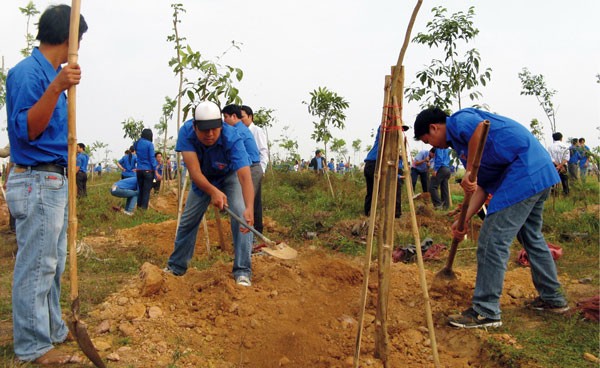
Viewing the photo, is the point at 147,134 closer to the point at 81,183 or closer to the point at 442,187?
the point at 81,183

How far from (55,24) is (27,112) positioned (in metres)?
0.53

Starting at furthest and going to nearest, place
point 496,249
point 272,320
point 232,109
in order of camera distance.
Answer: point 232,109, point 272,320, point 496,249

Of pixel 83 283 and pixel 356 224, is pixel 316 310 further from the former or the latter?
pixel 356 224

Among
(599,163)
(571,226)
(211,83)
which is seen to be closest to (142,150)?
(211,83)

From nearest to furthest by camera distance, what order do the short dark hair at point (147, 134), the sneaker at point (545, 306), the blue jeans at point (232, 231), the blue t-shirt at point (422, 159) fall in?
the sneaker at point (545, 306)
the blue jeans at point (232, 231)
the short dark hair at point (147, 134)
the blue t-shirt at point (422, 159)

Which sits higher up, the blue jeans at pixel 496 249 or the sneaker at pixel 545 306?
the blue jeans at pixel 496 249

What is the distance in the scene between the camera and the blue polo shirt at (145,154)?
29.8 feet

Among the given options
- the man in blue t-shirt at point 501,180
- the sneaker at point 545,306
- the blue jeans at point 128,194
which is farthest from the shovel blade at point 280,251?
the blue jeans at point 128,194

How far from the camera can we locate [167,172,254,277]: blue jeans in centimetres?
393

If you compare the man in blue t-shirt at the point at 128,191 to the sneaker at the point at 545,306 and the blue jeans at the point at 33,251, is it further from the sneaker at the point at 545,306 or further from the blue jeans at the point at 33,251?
the sneaker at the point at 545,306

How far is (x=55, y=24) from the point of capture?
2541 mm

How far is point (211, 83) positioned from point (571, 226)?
5170 millimetres

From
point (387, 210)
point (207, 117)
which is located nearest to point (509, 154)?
point (387, 210)

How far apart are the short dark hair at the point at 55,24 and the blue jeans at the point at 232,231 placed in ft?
5.81
